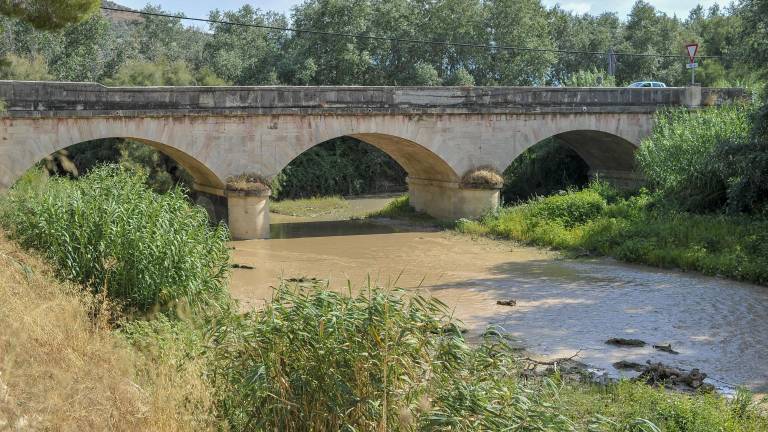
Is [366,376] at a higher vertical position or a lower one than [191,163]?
lower

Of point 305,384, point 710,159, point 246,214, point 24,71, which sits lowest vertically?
point 246,214

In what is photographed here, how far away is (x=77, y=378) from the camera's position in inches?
286

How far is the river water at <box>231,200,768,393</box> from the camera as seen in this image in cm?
1155

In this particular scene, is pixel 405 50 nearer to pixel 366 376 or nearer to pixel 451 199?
pixel 451 199

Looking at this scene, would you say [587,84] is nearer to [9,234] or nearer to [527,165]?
[527,165]

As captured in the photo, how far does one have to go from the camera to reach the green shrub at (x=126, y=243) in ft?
36.8

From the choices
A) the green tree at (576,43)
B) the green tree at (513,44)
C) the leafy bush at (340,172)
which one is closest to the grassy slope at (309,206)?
the leafy bush at (340,172)

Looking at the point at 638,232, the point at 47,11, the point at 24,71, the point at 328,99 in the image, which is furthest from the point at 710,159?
the point at 24,71

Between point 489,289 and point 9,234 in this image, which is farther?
point 489,289

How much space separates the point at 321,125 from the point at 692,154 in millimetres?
9328

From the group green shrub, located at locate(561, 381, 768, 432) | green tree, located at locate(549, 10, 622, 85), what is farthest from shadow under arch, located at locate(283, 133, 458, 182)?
green tree, located at locate(549, 10, 622, 85)

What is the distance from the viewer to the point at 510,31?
131 ft

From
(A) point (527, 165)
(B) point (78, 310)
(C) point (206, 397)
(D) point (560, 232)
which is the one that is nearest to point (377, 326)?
(C) point (206, 397)

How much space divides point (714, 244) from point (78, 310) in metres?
13.3
